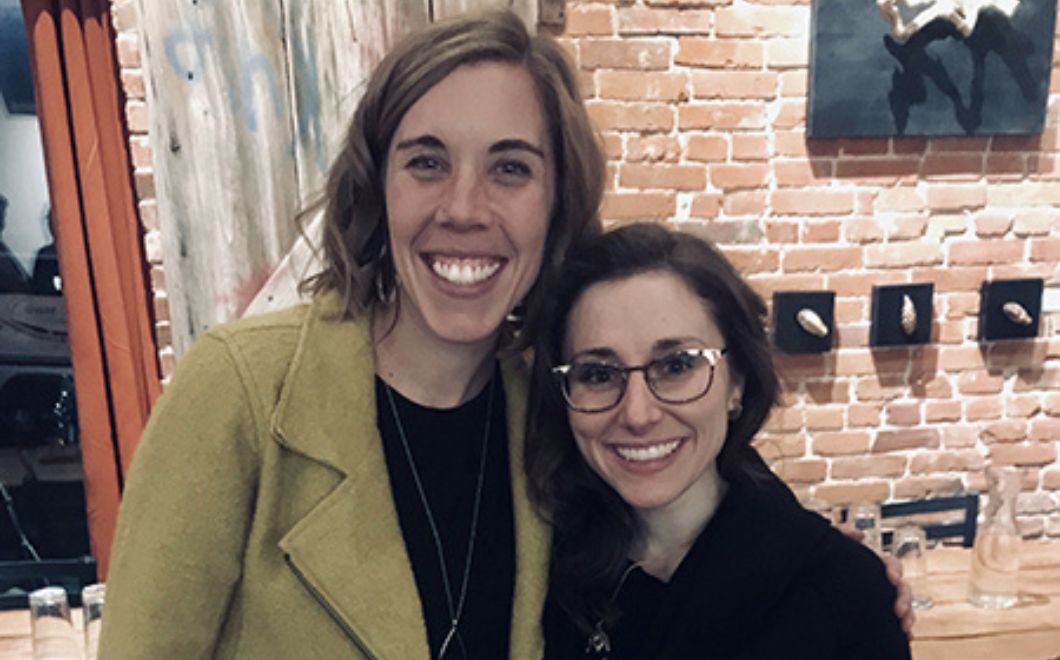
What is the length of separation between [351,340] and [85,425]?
1841mm

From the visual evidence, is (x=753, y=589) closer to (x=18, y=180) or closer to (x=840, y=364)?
(x=840, y=364)

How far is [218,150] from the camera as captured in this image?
159cm

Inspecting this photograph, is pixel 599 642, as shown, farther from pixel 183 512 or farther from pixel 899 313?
pixel 899 313

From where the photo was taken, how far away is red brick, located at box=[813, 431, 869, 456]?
290 cm

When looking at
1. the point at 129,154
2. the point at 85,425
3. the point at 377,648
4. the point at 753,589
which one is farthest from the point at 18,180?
the point at 753,589

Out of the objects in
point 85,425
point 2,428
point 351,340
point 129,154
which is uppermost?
point 129,154

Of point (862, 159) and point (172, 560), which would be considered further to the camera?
point (862, 159)

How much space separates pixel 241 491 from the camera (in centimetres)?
106

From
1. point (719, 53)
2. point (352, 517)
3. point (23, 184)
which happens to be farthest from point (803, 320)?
point (23, 184)

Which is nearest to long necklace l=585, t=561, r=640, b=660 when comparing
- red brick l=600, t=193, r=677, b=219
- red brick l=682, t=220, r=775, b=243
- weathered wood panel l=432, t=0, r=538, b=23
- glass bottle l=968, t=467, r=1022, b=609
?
weathered wood panel l=432, t=0, r=538, b=23

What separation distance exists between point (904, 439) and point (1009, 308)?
533 mm

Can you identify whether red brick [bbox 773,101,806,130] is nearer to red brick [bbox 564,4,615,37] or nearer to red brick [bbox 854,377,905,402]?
red brick [bbox 564,4,615,37]

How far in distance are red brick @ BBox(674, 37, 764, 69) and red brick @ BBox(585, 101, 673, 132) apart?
0.49 ft

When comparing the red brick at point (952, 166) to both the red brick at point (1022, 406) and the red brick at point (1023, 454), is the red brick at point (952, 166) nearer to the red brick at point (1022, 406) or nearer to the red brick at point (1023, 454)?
the red brick at point (1022, 406)
